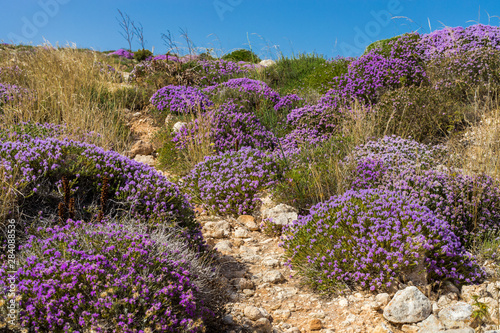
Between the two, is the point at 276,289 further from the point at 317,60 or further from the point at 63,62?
the point at 317,60

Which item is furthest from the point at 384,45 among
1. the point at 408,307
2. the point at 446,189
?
the point at 408,307

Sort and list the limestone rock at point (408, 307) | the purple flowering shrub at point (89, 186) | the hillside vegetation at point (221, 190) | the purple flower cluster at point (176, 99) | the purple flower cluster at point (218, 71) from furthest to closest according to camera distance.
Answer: the purple flower cluster at point (218, 71) → the purple flower cluster at point (176, 99) → the purple flowering shrub at point (89, 186) → the limestone rock at point (408, 307) → the hillside vegetation at point (221, 190)

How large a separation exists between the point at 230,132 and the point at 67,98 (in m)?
3.28

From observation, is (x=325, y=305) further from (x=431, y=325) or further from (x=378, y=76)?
(x=378, y=76)

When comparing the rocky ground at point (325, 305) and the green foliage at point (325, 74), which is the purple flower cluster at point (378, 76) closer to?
the green foliage at point (325, 74)

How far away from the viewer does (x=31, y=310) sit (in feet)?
8.16

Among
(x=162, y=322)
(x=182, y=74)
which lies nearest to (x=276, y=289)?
(x=162, y=322)

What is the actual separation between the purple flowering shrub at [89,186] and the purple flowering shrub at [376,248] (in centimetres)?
119

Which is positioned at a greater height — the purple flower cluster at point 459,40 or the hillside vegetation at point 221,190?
the purple flower cluster at point 459,40

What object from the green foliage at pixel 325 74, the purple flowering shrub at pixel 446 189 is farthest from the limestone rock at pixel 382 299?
the green foliage at pixel 325 74

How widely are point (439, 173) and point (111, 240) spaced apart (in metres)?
4.01

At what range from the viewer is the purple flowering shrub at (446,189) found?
465cm

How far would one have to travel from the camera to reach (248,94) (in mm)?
9352

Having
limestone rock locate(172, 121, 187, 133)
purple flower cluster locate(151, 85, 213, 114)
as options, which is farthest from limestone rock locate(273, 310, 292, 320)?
purple flower cluster locate(151, 85, 213, 114)
